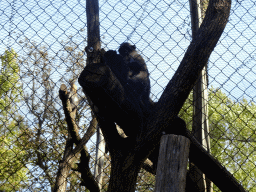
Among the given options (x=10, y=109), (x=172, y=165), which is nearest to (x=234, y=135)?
(x=172, y=165)

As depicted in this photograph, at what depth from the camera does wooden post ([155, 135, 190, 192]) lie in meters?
0.94

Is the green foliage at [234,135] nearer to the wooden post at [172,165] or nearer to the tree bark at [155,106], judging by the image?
the tree bark at [155,106]

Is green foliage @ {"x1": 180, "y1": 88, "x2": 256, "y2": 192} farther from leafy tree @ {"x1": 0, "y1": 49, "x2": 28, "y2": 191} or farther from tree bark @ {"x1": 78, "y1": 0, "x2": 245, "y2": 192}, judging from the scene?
leafy tree @ {"x1": 0, "y1": 49, "x2": 28, "y2": 191}

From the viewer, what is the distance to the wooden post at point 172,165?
943mm

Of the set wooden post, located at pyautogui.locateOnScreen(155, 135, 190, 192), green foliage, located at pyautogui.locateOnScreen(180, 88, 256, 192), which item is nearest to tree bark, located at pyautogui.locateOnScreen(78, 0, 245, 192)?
wooden post, located at pyautogui.locateOnScreen(155, 135, 190, 192)

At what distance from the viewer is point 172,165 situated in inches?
38.1

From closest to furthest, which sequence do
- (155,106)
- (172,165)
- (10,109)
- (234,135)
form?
Result: (172,165), (155,106), (234,135), (10,109)

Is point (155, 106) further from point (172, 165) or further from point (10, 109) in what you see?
point (10, 109)

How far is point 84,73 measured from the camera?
151 centimetres

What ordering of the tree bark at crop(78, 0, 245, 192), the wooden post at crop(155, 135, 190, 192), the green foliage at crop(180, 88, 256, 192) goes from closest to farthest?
the wooden post at crop(155, 135, 190, 192)
the tree bark at crop(78, 0, 245, 192)
the green foliage at crop(180, 88, 256, 192)

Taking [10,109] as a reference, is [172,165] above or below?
below

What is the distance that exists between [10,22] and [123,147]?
1092mm

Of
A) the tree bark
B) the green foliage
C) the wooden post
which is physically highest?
the green foliage

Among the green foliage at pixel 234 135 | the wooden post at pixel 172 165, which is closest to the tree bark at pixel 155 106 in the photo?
the wooden post at pixel 172 165
